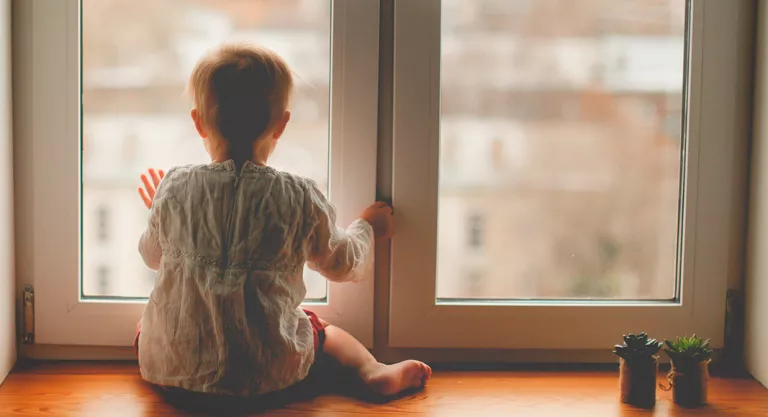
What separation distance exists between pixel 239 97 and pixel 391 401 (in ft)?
1.71

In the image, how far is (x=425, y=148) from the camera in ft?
4.21

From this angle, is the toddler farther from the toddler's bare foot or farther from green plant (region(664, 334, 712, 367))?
green plant (region(664, 334, 712, 367))

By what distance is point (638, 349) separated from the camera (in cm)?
115

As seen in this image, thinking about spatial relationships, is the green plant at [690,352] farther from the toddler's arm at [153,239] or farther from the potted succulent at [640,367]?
the toddler's arm at [153,239]

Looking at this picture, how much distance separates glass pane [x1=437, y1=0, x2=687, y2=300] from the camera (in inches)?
51.0

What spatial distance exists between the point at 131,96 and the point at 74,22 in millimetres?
148

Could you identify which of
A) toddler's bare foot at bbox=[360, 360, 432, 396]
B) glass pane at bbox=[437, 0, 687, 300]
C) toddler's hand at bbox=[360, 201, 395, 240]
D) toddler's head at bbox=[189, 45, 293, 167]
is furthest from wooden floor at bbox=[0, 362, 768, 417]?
toddler's head at bbox=[189, 45, 293, 167]

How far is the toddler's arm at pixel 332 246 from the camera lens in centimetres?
116

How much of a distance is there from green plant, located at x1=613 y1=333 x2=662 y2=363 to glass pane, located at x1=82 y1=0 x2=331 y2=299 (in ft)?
1.85

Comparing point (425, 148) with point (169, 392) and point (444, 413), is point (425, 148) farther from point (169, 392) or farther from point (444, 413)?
point (169, 392)

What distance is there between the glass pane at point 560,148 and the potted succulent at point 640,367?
20cm

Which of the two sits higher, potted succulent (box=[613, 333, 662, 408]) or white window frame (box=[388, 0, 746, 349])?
white window frame (box=[388, 0, 746, 349])

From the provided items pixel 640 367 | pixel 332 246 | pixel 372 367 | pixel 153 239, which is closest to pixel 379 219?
pixel 332 246

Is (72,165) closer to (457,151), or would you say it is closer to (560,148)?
(457,151)
